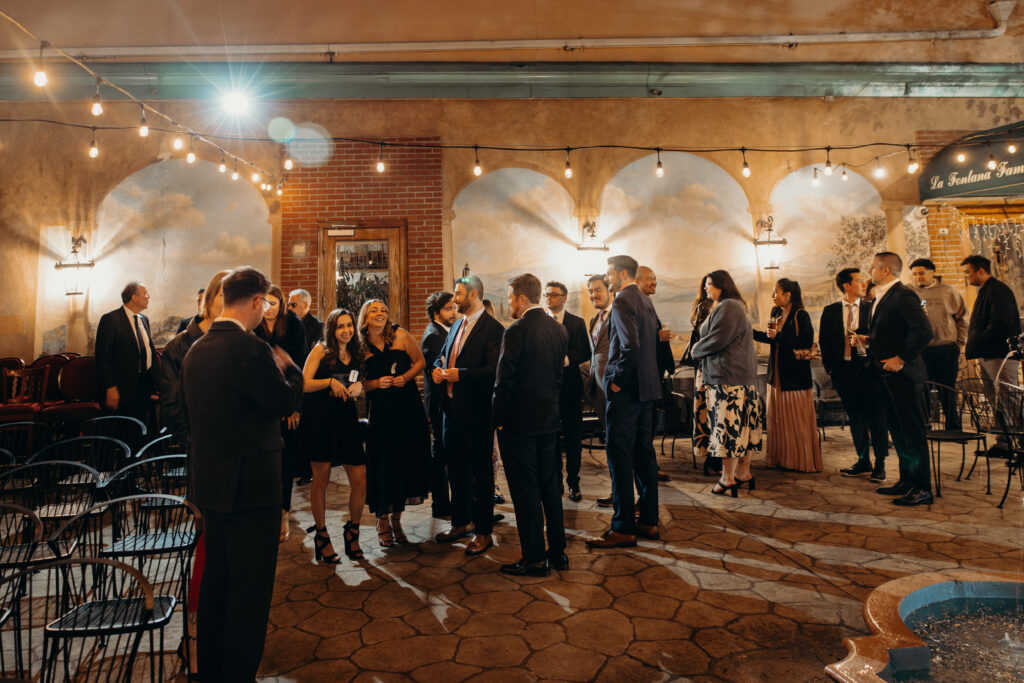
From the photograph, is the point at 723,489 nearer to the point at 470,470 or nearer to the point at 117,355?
the point at 470,470

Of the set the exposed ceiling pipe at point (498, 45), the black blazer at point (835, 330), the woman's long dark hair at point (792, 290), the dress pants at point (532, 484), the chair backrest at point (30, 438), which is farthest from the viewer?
the exposed ceiling pipe at point (498, 45)

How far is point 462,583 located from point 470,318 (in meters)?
1.62

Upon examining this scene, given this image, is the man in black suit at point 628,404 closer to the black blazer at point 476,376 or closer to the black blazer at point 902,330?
the black blazer at point 476,376

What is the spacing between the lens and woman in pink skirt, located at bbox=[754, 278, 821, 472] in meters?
5.19

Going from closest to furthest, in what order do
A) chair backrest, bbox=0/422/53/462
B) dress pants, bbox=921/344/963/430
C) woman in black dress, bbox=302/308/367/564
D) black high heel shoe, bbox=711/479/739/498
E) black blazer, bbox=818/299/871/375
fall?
woman in black dress, bbox=302/308/367/564, black high heel shoe, bbox=711/479/739/498, black blazer, bbox=818/299/871/375, chair backrest, bbox=0/422/53/462, dress pants, bbox=921/344/963/430

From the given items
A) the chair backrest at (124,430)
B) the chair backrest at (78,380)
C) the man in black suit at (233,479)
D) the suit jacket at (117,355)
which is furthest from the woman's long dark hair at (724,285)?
the chair backrest at (78,380)

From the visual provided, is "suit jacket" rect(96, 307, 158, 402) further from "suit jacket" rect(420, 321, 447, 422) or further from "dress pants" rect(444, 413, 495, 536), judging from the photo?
"dress pants" rect(444, 413, 495, 536)

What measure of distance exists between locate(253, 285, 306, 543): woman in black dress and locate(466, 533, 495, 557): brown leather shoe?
118 centimetres

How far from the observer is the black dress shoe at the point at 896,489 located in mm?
4484

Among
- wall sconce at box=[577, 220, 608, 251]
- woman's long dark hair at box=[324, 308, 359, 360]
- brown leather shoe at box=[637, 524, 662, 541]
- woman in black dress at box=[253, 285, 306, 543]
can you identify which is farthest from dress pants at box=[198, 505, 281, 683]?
wall sconce at box=[577, 220, 608, 251]

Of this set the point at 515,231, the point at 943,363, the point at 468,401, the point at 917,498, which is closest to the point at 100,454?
the point at 468,401

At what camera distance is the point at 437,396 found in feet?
14.3

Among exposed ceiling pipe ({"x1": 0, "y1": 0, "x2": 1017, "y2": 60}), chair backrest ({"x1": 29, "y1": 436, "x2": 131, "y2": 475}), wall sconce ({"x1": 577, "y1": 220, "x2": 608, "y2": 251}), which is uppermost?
exposed ceiling pipe ({"x1": 0, "y1": 0, "x2": 1017, "y2": 60})

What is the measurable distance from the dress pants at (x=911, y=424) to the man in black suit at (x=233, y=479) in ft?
14.2
